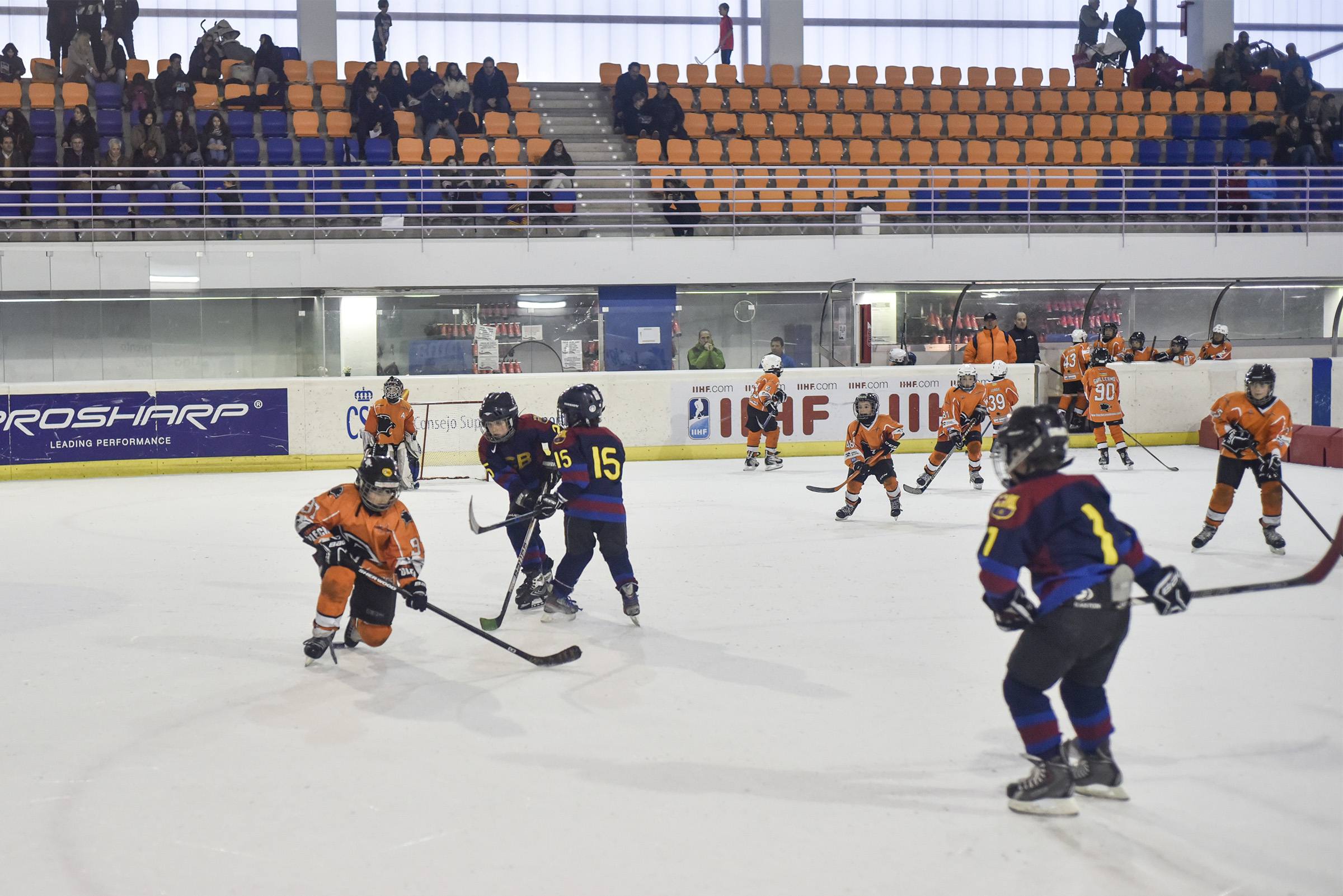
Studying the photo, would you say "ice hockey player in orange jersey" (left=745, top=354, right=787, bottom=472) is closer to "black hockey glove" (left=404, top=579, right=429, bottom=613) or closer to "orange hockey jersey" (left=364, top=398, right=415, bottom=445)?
"orange hockey jersey" (left=364, top=398, right=415, bottom=445)

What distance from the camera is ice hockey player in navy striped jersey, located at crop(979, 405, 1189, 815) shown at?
3.36 meters

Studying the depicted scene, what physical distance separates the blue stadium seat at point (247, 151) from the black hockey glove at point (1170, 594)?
1681cm

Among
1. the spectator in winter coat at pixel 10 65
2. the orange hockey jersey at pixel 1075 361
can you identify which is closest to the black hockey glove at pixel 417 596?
the orange hockey jersey at pixel 1075 361

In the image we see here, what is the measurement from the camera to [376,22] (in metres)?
19.2

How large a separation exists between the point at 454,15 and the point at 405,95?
166 inches

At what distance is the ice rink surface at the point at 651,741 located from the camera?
311cm

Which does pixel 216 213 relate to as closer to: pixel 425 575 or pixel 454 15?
pixel 454 15

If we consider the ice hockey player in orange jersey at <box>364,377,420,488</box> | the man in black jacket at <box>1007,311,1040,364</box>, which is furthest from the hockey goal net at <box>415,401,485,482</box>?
the man in black jacket at <box>1007,311,1040,364</box>

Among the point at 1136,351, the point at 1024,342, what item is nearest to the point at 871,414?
the point at 1024,342

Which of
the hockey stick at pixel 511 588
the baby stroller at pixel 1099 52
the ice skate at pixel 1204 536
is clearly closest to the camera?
the hockey stick at pixel 511 588

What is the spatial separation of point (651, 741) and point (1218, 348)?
44.9 feet

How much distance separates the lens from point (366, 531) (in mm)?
5121

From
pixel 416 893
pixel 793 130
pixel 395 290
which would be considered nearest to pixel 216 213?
pixel 395 290

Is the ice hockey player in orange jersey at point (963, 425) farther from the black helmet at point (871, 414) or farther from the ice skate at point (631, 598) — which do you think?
the ice skate at point (631, 598)
